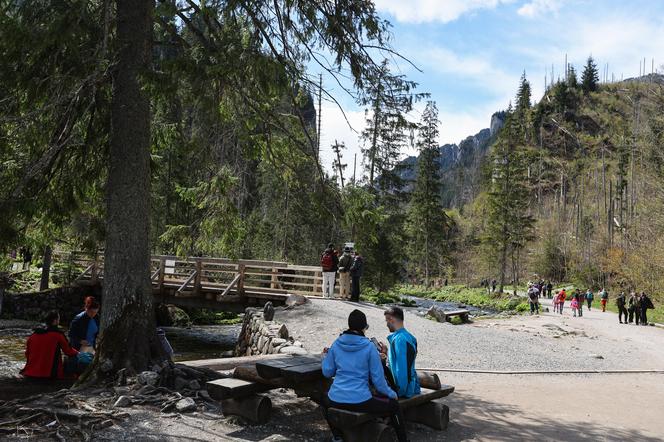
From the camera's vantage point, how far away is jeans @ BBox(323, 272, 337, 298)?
17.7 meters

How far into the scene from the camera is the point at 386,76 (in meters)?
7.41

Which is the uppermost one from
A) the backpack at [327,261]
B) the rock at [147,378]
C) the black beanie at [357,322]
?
the backpack at [327,261]

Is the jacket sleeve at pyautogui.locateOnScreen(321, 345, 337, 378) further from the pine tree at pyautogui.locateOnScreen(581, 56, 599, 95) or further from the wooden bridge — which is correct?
the pine tree at pyautogui.locateOnScreen(581, 56, 599, 95)

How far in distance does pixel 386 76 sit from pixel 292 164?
2.37 meters

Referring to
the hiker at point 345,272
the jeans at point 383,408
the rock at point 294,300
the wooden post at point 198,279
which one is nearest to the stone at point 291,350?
the jeans at point 383,408

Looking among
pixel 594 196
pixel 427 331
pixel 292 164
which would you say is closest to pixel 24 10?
pixel 292 164

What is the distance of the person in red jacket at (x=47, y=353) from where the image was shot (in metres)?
6.93

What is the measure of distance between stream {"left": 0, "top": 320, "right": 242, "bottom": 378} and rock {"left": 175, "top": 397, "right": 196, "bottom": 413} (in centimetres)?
623

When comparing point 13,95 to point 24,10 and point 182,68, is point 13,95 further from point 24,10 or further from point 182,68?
point 182,68

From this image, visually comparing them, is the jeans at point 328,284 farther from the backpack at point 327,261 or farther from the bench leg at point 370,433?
the bench leg at point 370,433

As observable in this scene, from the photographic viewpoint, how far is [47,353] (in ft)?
23.0

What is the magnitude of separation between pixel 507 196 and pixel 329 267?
93.2 ft

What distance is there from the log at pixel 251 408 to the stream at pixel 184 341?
674 cm

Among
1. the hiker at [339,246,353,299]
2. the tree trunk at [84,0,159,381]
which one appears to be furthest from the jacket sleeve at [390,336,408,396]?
Answer: the hiker at [339,246,353,299]
